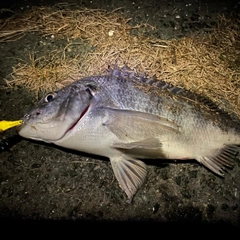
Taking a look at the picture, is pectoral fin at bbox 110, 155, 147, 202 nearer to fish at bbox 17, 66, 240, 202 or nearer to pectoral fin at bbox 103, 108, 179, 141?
fish at bbox 17, 66, 240, 202

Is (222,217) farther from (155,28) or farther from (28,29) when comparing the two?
(28,29)

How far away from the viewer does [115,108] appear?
2.46 m

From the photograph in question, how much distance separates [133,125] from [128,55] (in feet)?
4.48

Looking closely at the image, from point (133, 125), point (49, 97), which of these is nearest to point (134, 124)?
point (133, 125)

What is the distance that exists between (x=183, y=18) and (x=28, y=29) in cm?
218

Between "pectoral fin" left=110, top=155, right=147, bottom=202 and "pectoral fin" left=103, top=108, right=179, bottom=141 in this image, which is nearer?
"pectoral fin" left=103, top=108, right=179, bottom=141

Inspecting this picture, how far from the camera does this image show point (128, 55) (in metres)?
3.50

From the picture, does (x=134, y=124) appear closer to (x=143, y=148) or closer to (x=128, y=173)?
(x=143, y=148)

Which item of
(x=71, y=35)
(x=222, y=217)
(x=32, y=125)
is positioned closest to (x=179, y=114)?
(x=222, y=217)

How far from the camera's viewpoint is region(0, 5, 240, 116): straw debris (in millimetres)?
3237

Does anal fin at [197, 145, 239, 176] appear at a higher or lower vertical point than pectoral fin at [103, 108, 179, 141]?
lower

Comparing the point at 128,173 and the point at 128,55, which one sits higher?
the point at 128,55

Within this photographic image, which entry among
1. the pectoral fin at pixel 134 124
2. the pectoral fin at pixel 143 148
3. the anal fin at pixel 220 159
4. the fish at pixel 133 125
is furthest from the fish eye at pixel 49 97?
the anal fin at pixel 220 159

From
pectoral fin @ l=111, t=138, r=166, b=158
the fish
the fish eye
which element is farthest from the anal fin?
the fish eye
